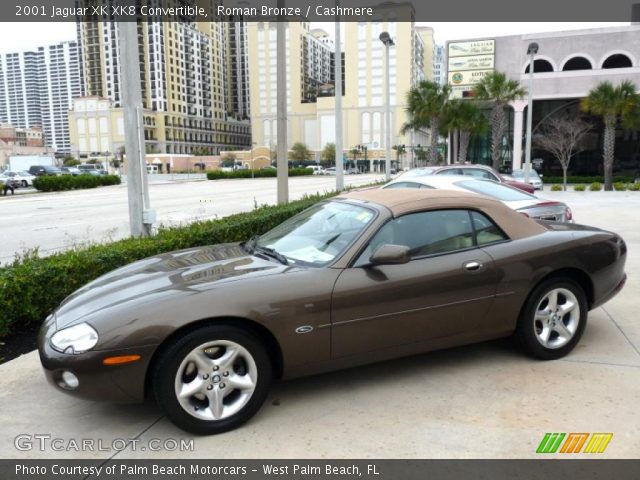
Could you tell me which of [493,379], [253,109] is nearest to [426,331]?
[493,379]

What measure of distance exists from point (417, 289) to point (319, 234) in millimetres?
918

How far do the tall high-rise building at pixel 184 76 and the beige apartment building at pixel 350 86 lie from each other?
2130cm

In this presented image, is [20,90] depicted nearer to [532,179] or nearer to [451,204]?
[532,179]

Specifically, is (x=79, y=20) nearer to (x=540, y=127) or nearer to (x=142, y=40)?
(x=142, y=40)

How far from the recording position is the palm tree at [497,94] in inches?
1265

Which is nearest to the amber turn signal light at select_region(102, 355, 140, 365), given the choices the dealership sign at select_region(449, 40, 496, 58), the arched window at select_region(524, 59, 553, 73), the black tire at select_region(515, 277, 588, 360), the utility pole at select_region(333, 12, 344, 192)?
the black tire at select_region(515, 277, 588, 360)

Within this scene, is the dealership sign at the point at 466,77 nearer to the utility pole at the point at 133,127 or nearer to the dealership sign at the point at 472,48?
the dealership sign at the point at 472,48

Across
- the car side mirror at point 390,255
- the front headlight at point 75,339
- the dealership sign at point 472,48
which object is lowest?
the front headlight at point 75,339

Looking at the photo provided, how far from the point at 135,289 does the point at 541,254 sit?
3.04m

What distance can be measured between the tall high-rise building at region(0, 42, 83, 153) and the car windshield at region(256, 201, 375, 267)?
173 m

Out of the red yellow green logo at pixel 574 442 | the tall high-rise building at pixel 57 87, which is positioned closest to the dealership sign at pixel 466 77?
the red yellow green logo at pixel 574 442

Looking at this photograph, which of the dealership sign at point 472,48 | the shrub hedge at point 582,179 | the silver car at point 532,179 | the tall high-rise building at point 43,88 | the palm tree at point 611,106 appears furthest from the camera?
the tall high-rise building at point 43,88

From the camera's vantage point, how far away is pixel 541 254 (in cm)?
429

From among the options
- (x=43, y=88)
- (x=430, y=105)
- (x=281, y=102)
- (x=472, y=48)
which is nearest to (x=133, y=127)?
(x=281, y=102)
